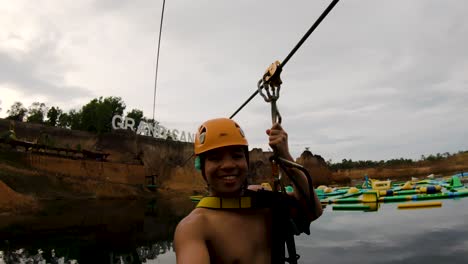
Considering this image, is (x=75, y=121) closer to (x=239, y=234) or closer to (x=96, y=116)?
(x=96, y=116)

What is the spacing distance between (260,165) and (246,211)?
196 feet

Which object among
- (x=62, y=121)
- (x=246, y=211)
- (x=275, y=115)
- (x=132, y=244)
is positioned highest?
(x=62, y=121)

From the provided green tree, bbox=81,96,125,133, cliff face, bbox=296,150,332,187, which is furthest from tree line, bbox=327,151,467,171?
green tree, bbox=81,96,125,133

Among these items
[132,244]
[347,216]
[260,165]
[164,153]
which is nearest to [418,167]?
[260,165]

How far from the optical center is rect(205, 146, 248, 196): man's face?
2.28 metres

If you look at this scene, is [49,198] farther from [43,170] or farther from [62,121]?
[62,121]

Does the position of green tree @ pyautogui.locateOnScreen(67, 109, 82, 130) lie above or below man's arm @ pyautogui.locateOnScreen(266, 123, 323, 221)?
above

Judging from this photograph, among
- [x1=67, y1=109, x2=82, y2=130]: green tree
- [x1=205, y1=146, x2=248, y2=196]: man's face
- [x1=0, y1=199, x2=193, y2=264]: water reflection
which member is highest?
[x1=67, y1=109, x2=82, y2=130]: green tree

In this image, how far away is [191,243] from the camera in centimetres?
208

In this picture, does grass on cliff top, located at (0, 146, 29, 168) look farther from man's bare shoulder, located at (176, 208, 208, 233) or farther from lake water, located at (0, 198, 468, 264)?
man's bare shoulder, located at (176, 208, 208, 233)

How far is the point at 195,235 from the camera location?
83.6 inches

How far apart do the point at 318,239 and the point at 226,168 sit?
940 cm

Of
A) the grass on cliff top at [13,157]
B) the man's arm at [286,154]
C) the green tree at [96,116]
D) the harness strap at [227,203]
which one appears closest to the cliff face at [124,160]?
the grass on cliff top at [13,157]

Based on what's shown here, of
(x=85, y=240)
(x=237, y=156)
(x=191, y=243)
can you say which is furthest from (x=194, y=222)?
(x=85, y=240)
